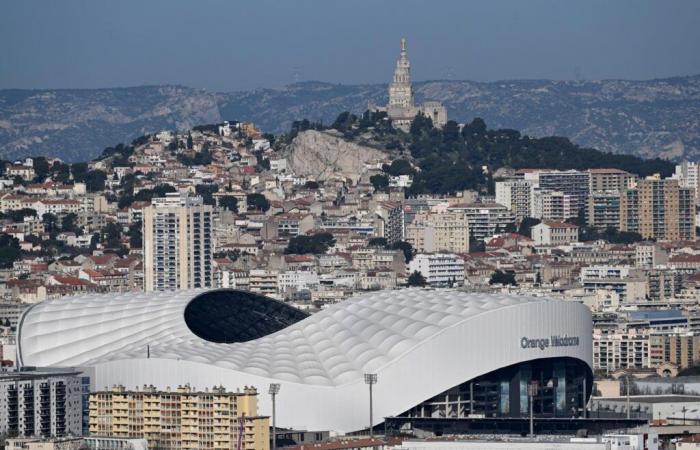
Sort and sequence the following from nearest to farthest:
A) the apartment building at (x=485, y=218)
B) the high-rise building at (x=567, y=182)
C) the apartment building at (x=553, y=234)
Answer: the apartment building at (x=553, y=234), the apartment building at (x=485, y=218), the high-rise building at (x=567, y=182)

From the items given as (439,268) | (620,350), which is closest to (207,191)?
(439,268)

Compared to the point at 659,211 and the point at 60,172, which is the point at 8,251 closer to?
the point at 60,172

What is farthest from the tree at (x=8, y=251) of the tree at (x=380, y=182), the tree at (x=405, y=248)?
the tree at (x=380, y=182)

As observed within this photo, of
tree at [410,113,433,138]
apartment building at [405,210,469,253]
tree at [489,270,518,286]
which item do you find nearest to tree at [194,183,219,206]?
apartment building at [405,210,469,253]

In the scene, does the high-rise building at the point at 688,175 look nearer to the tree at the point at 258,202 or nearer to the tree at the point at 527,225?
the tree at the point at 527,225

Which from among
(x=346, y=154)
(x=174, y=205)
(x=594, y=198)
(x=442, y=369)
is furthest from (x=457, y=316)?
(x=346, y=154)

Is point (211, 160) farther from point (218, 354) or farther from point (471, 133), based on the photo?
point (218, 354)
